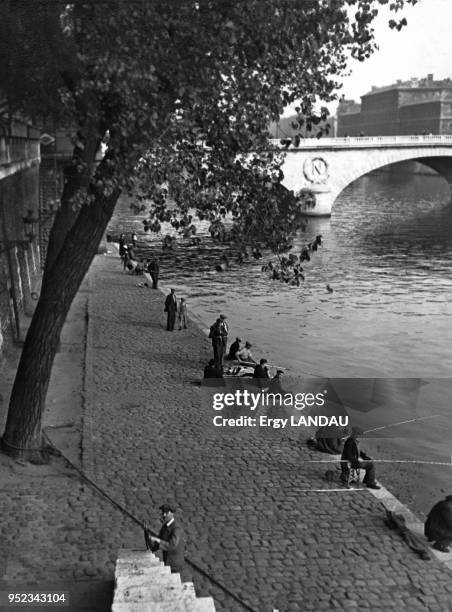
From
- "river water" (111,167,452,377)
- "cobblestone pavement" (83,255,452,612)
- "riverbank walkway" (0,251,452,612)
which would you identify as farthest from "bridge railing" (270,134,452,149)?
"riverbank walkway" (0,251,452,612)

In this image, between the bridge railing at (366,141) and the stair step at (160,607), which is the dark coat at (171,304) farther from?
the bridge railing at (366,141)

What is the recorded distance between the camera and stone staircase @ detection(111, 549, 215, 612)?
25.4 feet

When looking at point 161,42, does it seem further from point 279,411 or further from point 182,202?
point 279,411

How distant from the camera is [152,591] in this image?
8023 millimetres

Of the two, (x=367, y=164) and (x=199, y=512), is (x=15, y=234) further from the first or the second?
(x=367, y=164)

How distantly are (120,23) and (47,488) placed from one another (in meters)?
6.98

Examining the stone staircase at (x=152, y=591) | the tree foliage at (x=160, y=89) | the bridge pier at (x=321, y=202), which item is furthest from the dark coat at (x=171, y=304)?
the bridge pier at (x=321, y=202)

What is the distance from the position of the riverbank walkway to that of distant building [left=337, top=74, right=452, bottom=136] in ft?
423

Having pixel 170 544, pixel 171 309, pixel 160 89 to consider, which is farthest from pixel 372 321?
pixel 170 544

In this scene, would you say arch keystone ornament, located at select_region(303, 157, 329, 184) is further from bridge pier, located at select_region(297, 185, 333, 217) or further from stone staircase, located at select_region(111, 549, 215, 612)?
stone staircase, located at select_region(111, 549, 215, 612)

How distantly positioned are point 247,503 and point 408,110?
14534 cm

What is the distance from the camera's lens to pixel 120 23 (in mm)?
10445

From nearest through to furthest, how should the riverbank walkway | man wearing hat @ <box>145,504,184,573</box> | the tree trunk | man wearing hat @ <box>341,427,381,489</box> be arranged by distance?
1. man wearing hat @ <box>145,504,184,573</box>
2. the riverbank walkway
3. the tree trunk
4. man wearing hat @ <box>341,427,381,489</box>

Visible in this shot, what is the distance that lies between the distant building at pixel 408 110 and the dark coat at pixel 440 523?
13219 centimetres
